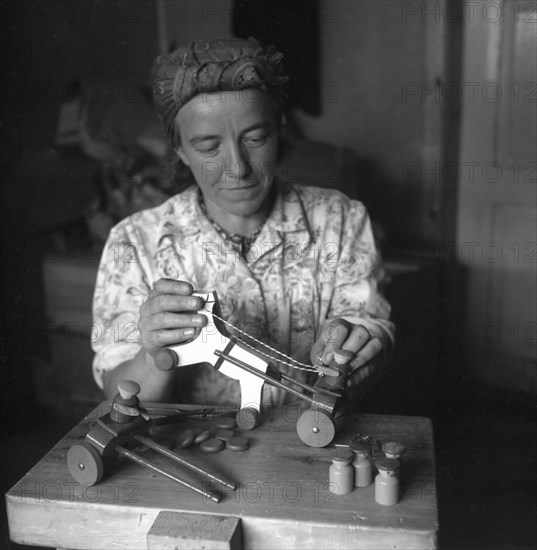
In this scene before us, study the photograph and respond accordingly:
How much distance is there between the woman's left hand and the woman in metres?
0.05

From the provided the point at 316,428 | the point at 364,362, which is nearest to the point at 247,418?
the point at 316,428

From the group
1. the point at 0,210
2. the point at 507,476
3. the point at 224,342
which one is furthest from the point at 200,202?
the point at 507,476

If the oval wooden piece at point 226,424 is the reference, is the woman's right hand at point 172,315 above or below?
above

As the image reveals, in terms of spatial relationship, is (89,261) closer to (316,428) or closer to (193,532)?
(316,428)

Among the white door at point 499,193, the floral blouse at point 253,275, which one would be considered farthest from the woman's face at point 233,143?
the white door at point 499,193

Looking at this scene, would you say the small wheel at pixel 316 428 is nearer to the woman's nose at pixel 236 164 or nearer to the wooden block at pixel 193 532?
the wooden block at pixel 193 532

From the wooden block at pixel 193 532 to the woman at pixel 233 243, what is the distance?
457 millimetres

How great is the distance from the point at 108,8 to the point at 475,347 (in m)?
2.14

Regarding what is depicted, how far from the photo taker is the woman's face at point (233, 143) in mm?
1568

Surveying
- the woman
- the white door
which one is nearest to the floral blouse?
the woman

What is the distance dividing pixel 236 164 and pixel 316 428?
24.3 inches

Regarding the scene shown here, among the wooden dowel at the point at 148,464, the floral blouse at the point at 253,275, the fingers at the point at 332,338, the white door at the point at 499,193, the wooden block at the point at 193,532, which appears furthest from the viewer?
the white door at the point at 499,193

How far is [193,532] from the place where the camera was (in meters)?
1.06

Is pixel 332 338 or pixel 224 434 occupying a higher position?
pixel 332 338
